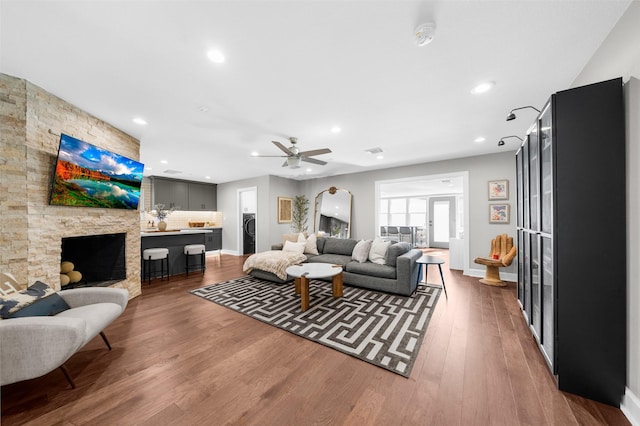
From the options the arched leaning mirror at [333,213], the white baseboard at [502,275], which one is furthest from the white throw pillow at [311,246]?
the white baseboard at [502,275]

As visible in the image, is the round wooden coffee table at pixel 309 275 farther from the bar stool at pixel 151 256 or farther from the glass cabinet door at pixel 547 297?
the bar stool at pixel 151 256

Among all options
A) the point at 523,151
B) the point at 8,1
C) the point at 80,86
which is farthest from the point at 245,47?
the point at 523,151

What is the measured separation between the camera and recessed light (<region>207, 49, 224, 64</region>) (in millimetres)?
1887

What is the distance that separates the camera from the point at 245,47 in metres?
1.84

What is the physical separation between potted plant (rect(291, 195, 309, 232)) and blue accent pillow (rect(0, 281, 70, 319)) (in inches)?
237

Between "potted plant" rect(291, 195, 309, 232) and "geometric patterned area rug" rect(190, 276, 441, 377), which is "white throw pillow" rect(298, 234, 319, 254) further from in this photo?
"potted plant" rect(291, 195, 309, 232)

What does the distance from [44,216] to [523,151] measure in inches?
219

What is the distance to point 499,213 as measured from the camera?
4840 millimetres

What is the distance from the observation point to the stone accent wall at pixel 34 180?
2250 mm

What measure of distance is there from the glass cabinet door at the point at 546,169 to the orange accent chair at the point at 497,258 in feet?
8.75

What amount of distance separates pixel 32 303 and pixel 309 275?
262 centimetres

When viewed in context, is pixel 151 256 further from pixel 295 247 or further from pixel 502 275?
pixel 502 275

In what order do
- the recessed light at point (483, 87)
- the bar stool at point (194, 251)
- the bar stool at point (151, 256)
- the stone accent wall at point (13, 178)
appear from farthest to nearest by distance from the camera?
the bar stool at point (194, 251)
the bar stool at point (151, 256)
the recessed light at point (483, 87)
the stone accent wall at point (13, 178)

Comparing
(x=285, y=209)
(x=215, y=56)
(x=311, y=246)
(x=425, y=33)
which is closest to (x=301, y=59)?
(x=215, y=56)
